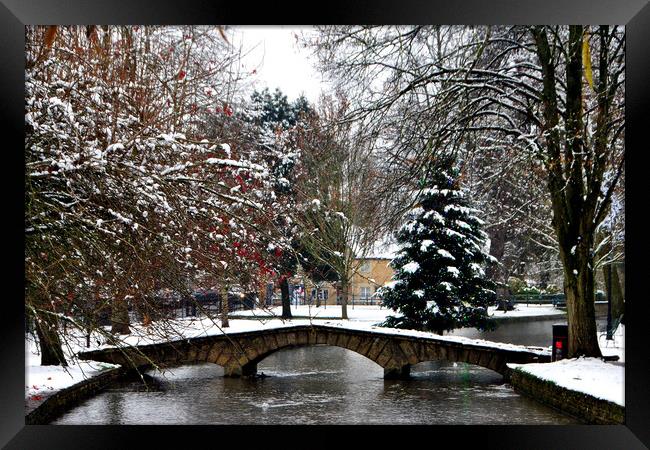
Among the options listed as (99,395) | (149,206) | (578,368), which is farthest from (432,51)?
(99,395)

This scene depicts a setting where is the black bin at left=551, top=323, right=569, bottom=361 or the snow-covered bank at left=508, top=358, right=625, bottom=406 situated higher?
the black bin at left=551, top=323, right=569, bottom=361

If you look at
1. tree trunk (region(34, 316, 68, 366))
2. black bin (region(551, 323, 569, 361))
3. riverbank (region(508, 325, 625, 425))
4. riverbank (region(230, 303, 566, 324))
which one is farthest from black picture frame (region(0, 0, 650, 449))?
riverbank (region(230, 303, 566, 324))

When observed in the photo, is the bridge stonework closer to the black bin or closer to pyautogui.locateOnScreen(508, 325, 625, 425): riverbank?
the black bin

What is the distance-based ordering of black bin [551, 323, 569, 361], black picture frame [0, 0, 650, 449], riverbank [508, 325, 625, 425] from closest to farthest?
black picture frame [0, 0, 650, 449] < riverbank [508, 325, 625, 425] < black bin [551, 323, 569, 361]

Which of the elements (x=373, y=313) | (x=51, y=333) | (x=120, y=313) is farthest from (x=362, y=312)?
(x=51, y=333)

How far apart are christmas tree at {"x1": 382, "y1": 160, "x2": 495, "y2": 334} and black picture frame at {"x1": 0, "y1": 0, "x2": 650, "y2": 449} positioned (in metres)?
8.76

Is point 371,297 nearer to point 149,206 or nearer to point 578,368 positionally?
point 578,368

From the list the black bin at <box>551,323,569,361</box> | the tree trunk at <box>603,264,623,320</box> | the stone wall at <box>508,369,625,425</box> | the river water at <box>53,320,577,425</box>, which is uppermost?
the tree trunk at <box>603,264,623,320</box>

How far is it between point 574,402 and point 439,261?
5.83 meters

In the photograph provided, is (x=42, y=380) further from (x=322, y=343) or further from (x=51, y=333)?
(x=322, y=343)

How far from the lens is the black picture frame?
364cm

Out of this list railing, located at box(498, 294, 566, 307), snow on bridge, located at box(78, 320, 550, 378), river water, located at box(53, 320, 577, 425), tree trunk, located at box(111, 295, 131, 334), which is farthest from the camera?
railing, located at box(498, 294, 566, 307)

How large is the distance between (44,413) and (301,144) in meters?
6.31

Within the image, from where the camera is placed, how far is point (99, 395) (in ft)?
32.4
